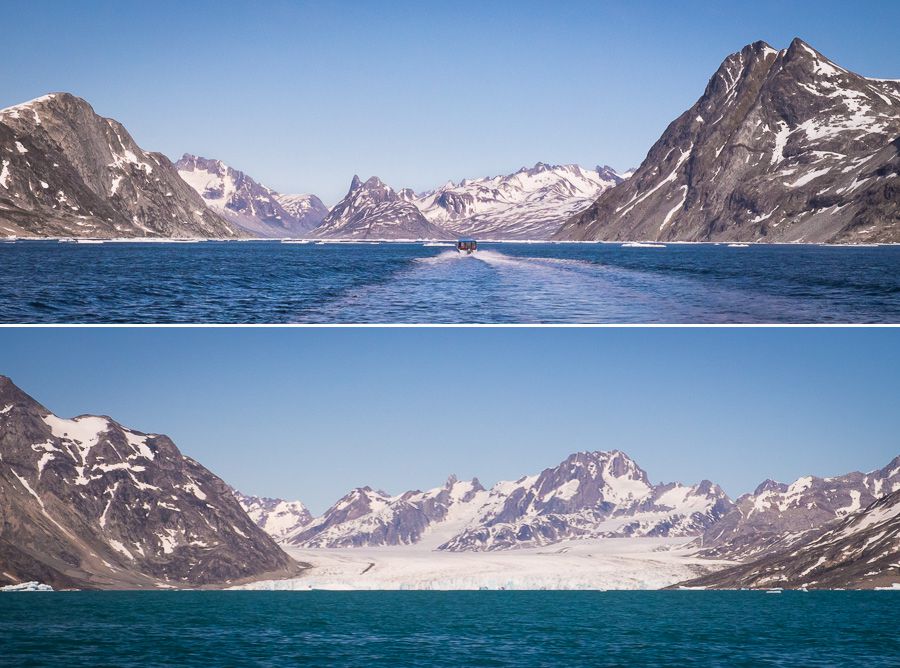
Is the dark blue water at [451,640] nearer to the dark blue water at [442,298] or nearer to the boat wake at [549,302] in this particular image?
the dark blue water at [442,298]

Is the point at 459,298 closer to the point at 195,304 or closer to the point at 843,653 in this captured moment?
the point at 195,304

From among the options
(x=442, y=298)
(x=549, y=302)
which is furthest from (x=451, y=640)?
(x=442, y=298)

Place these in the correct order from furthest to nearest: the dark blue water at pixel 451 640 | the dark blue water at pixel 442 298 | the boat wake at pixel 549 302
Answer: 1. the dark blue water at pixel 442 298
2. the boat wake at pixel 549 302
3. the dark blue water at pixel 451 640

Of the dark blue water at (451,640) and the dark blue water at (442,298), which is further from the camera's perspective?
the dark blue water at (442,298)

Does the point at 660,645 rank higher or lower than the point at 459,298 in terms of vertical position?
lower

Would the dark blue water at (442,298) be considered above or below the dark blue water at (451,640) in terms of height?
above

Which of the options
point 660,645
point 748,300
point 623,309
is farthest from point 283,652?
point 748,300

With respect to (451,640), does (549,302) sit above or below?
above

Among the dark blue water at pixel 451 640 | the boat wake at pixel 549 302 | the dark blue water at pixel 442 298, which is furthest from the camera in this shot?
the dark blue water at pixel 442 298

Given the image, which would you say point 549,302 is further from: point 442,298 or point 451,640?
point 451,640

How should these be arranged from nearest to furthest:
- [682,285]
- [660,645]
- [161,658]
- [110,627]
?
[161,658]
[660,645]
[110,627]
[682,285]

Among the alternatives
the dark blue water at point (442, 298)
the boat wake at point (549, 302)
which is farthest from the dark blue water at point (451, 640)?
the boat wake at point (549, 302)
